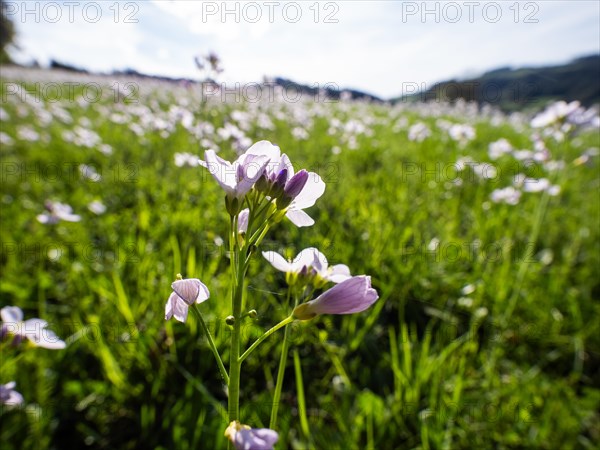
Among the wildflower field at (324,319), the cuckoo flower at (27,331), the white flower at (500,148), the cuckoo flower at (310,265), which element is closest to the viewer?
the cuckoo flower at (310,265)

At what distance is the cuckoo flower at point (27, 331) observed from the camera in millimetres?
1073

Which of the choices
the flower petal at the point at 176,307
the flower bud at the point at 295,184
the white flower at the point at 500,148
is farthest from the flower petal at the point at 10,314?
the white flower at the point at 500,148

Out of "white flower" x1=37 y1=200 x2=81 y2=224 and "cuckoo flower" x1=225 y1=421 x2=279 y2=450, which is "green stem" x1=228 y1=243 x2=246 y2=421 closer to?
"cuckoo flower" x1=225 y1=421 x2=279 y2=450

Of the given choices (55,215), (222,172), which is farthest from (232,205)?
(55,215)

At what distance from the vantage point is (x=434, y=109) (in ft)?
36.2

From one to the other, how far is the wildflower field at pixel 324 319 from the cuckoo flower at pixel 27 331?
0.03 meters

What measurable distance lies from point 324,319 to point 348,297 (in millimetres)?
1311

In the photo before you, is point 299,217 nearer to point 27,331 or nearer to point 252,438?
point 252,438

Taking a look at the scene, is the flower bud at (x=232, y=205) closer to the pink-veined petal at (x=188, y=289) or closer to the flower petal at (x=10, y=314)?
the pink-veined petal at (x=188, y=289)

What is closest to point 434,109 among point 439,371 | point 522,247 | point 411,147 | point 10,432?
point 411,147

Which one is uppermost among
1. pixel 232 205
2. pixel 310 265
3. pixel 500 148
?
pixel 500 148

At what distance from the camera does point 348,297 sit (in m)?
0.71

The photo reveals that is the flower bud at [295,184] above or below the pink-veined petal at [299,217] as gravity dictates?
above

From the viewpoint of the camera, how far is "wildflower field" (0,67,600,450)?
148cm
